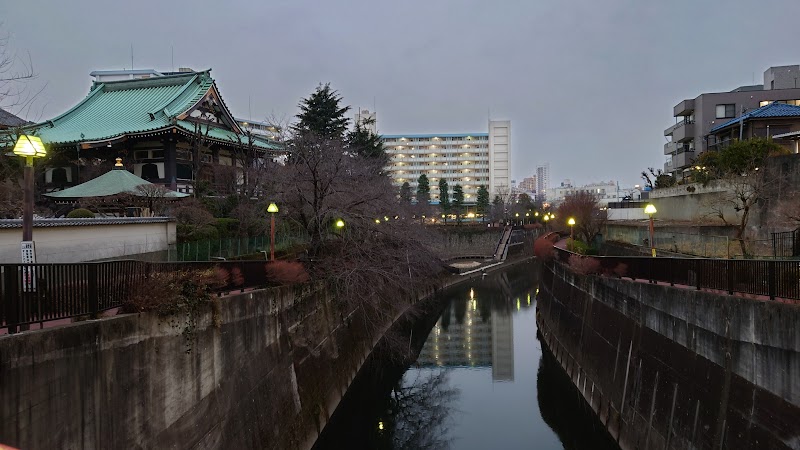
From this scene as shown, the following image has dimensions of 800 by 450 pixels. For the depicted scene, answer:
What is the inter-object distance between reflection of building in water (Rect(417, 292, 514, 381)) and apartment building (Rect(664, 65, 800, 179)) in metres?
25.3

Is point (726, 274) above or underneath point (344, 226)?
underneath

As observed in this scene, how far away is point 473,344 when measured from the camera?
30.2 metres

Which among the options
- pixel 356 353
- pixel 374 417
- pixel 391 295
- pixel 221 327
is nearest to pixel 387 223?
pixel 391 295

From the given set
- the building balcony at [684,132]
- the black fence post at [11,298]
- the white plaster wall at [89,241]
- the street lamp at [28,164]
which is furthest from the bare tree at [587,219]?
the black fence post at [11,298]

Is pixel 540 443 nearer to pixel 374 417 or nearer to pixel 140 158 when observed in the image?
pixel 374 417

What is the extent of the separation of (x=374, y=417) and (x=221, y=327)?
9695mm

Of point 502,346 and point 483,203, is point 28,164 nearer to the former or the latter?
point 502,346

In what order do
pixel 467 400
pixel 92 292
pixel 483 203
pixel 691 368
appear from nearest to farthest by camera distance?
1. pixel 92 292
2. pixel 691 368
3. pixel 467 400
4. pixel 483 203

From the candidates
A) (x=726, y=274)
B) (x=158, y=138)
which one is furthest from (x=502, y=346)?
(x=158, y=138)

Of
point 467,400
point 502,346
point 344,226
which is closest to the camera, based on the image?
point 467,400

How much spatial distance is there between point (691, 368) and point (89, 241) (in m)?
16.5

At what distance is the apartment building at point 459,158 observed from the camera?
116 meters

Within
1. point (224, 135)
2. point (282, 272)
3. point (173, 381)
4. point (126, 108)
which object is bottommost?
point (173, 381)

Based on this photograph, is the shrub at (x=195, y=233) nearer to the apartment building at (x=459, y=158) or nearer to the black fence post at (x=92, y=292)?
the black fence post at (x=92, y=292)
